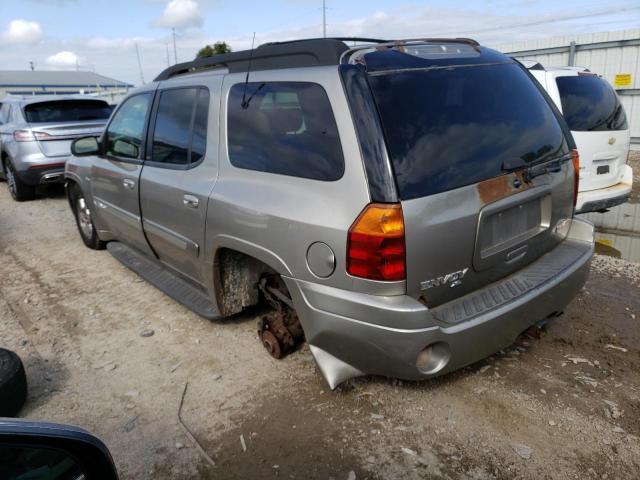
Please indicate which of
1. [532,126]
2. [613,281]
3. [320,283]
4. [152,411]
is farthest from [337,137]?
[613,281]

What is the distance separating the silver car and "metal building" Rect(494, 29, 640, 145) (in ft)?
37.0

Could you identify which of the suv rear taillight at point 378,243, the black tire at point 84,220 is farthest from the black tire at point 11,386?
the black tire at point 84,220

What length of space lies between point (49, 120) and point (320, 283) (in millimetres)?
7809

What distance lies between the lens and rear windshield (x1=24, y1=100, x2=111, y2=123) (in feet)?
27.7

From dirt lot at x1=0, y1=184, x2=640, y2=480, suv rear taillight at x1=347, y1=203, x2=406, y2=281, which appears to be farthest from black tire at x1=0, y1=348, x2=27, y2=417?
suv rear taillight at x1=347, y1=203, x2=406, y2=281

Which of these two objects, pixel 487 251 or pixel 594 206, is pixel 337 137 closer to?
pixel 487 251

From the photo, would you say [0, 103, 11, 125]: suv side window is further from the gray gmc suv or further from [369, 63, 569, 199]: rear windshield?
[369, 63, 569, 199]: rear windshield

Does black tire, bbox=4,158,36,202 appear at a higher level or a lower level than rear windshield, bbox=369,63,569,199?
lower

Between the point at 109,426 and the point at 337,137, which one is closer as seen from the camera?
the point at 337,137

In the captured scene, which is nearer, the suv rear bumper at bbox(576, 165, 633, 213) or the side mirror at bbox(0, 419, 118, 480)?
the side mirror at bbox(0, 419, 118, 480)

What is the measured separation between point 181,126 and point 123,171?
1.07 meters

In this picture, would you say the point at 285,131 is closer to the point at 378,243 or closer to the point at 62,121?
the point at 378,243

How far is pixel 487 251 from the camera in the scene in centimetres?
261

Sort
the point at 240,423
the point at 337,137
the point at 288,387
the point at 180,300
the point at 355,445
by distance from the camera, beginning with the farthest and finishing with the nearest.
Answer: the point at 180,300 → the point at 288,387 → the point at 240,423 → the point at 355,445 → the point at 337,137
